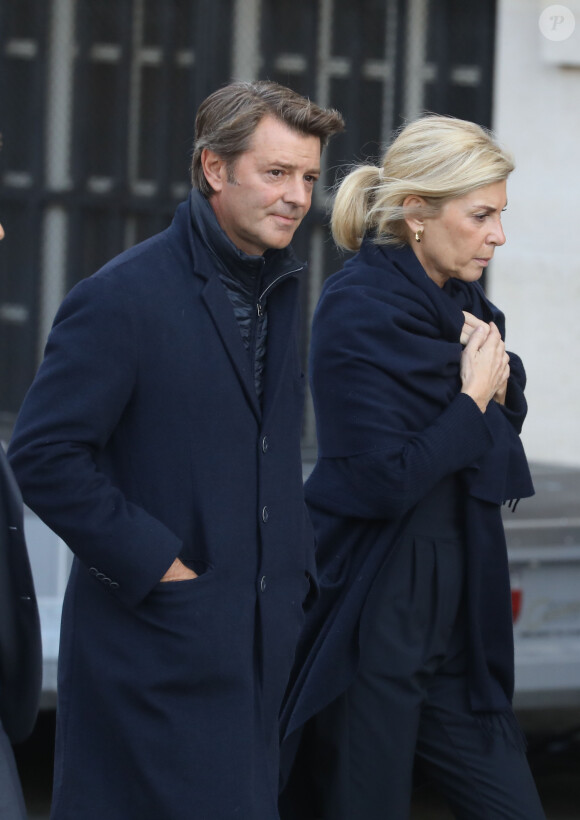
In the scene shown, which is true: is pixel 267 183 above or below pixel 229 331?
above

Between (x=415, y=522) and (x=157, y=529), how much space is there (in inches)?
27.4

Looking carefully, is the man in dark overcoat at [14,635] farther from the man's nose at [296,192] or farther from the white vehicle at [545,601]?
the white vehicle at [545,601]

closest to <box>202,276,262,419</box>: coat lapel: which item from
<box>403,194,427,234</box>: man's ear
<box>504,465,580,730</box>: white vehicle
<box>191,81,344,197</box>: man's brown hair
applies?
<box>191,81,344,197</box>: man's brown hair

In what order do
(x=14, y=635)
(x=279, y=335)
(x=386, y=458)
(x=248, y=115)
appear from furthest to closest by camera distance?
(x=386, y=458) → (x=279, y=335) → (x=248, y=115) → (x=14, y=635)

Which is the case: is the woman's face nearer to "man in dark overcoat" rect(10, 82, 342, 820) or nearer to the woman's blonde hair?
the woman's blonde hair

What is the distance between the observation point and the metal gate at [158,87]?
746 cm

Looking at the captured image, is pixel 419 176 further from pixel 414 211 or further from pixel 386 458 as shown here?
pixel 386 458

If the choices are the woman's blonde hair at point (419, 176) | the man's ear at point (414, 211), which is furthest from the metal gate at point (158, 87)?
the man's ear at point (414, 211)

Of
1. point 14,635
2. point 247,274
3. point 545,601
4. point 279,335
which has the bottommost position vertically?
point 545,601

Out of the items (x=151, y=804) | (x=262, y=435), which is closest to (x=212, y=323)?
(x=262, y=435)

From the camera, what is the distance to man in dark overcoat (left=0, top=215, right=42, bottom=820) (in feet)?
7.80

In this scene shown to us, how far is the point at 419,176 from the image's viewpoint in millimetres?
3016

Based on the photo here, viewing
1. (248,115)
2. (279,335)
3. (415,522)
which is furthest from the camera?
(415,522)

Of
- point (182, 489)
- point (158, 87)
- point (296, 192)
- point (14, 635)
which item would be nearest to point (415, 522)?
point (182, 489)
